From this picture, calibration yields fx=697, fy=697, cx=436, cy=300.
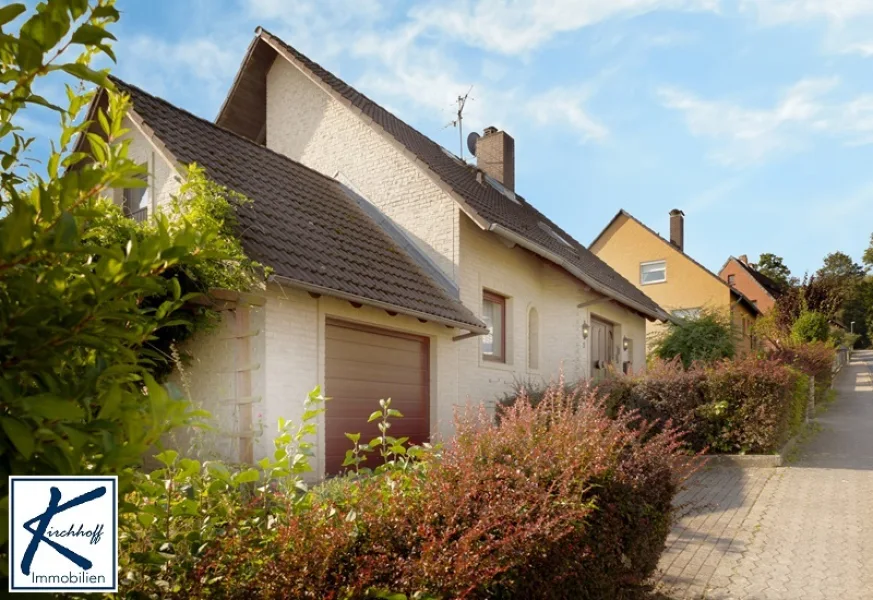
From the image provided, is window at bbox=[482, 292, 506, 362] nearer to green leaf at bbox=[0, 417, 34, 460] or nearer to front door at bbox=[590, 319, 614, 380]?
front door at bbox=[590, 319, 614, 380]

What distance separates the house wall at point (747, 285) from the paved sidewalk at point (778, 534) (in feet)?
119

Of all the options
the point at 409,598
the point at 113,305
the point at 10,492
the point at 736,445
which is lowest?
the point at 736,445

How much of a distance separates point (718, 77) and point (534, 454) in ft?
18.4

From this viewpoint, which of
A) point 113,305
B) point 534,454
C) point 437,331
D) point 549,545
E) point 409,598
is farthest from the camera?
point 437,331

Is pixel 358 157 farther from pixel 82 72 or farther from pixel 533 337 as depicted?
pixel 82 72

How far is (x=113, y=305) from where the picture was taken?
1711 millimetres

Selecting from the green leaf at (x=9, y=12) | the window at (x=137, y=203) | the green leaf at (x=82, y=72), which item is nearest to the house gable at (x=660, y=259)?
the window at (x=137, y=203)

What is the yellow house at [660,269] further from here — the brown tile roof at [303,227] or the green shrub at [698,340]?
the brown tile roof at [303,227]

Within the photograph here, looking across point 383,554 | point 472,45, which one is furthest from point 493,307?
point 383,554

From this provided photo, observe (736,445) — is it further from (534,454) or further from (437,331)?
(534,454)

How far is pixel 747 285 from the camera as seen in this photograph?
1905 inches

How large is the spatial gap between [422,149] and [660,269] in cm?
2020

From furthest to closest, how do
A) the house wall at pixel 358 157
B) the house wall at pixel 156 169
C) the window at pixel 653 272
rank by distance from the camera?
the window at pixel 653 272
the house wall at pixel 358 157
the house wall at pixel 156 169

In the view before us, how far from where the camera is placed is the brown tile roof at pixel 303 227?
9.17 metres
